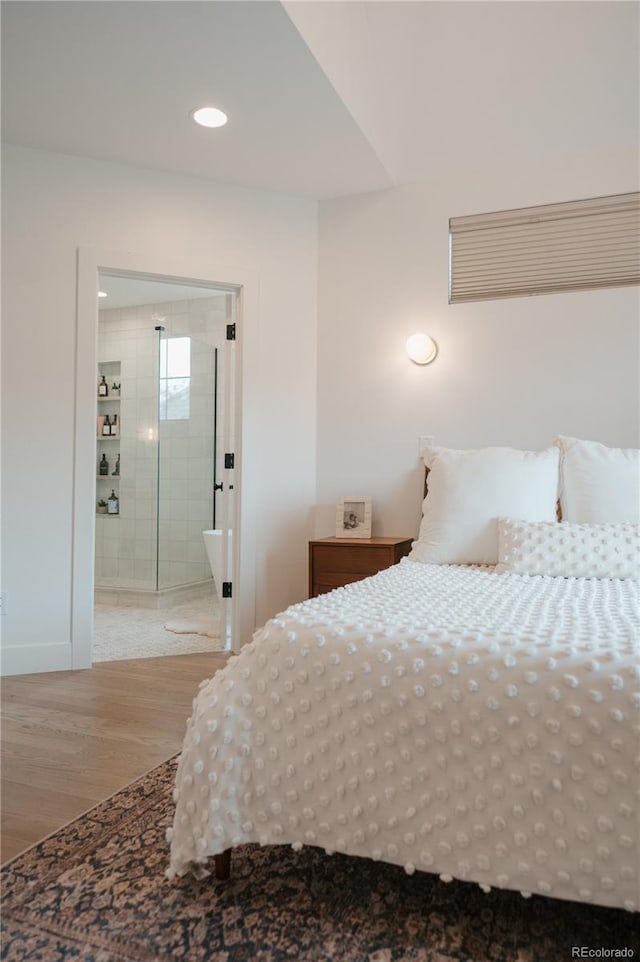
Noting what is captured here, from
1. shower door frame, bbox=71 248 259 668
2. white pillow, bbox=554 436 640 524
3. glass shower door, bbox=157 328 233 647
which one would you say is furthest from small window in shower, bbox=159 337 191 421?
white pillow, bbox=554 436 640 524

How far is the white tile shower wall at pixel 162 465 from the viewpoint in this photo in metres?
5.50

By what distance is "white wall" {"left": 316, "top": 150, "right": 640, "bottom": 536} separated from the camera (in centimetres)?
334

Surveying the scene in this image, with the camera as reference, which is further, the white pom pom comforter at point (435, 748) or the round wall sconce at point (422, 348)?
the round wall sconce at point (422, 348)

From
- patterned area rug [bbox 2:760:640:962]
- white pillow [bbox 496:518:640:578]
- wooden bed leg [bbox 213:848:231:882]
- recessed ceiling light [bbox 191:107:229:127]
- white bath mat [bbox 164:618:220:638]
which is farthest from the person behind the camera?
white bath mat [bbox 164:618:220:638]

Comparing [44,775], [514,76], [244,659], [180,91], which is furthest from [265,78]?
A: [44,775]

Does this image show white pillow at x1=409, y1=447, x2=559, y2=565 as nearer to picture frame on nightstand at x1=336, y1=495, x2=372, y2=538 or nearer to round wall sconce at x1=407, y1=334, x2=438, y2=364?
picture frame on nightstand at x1=336, y1=495, x2=372, y2=538

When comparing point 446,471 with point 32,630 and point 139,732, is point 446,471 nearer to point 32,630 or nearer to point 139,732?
point 139,732

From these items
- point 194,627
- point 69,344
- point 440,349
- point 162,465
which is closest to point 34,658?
point 194,627

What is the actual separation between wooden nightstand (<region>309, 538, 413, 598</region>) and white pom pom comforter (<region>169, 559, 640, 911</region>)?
1.68 m

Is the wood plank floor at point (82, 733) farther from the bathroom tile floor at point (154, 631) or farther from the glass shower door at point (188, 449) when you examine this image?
the glass shower door at point (188, 449)

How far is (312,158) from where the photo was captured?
3416 mm

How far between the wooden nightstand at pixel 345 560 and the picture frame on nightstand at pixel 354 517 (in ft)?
0.60

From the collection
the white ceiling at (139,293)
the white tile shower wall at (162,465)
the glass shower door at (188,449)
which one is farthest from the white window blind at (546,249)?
the glass shower door at (188,449)

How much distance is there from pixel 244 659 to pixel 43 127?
285cm
